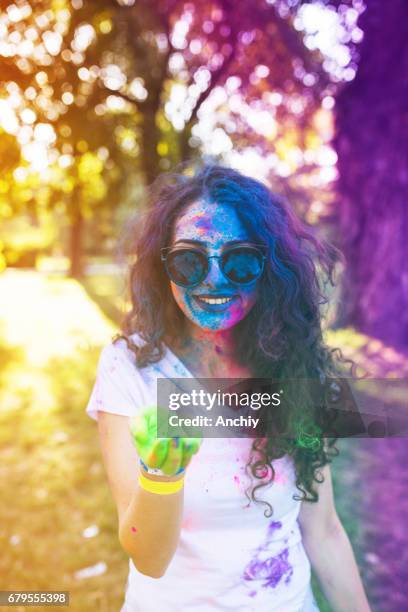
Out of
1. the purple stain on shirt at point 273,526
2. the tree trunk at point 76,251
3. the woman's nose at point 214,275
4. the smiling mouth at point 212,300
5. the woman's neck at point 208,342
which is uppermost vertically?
the woman's nose at point 214,275

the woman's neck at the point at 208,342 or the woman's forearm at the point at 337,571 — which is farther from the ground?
the woman's neck at the point at 208,342

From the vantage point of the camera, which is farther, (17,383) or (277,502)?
(17,383)

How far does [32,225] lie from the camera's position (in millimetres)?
18375

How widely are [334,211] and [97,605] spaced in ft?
15.4

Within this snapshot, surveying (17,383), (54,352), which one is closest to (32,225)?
(54,352)

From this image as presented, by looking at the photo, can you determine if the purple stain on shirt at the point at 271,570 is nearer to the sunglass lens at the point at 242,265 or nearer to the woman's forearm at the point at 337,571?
the woman's forearm at the point at 337,571

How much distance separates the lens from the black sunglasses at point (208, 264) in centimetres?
117

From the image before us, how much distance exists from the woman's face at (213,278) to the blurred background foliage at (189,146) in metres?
0.52

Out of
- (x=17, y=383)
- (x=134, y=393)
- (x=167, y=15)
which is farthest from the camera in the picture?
(x=17, y=383)

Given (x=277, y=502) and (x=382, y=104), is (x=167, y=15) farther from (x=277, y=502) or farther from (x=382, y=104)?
(x=277, y=502)

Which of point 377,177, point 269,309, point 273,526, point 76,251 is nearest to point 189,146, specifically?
point 377,177

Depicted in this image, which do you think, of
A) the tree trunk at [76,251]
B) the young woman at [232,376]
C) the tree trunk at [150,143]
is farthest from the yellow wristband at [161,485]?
the tree trunk at [76,251]

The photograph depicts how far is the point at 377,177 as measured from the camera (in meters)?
4.48

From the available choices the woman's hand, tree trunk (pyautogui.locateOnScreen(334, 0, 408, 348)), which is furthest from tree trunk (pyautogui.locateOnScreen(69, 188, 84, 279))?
the woman's hand
